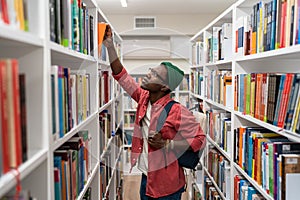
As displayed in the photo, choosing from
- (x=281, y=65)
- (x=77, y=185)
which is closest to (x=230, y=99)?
(x=281, y=65)

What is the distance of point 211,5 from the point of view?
5125 mm

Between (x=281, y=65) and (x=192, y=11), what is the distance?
3.62 m

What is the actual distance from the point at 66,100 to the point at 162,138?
94 centimetres

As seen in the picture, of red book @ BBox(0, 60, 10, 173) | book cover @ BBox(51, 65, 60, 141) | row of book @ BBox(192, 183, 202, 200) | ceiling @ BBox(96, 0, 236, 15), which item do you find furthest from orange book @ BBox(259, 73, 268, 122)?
ceiling @ BBox(96, 0, 236, 15)

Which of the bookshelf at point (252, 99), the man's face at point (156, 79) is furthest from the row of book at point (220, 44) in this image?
the man's face at point (156, 79)

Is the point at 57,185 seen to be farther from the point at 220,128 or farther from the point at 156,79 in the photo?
the point at 220,128

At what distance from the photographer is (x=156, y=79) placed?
2326 mm

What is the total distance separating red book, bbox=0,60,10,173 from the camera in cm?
78

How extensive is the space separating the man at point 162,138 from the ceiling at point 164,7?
2741 mm

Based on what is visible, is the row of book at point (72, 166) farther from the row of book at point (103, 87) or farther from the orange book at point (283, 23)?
the orange book at point (283, 23)

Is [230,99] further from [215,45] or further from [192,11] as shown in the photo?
[192,11]

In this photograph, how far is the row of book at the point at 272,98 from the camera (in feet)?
4.91

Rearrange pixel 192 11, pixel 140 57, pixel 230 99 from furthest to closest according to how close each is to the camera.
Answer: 1. pixel 192 11
2. pixel 140 57
3. pixel 230 99

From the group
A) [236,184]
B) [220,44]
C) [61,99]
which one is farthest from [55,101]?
[220,44]
